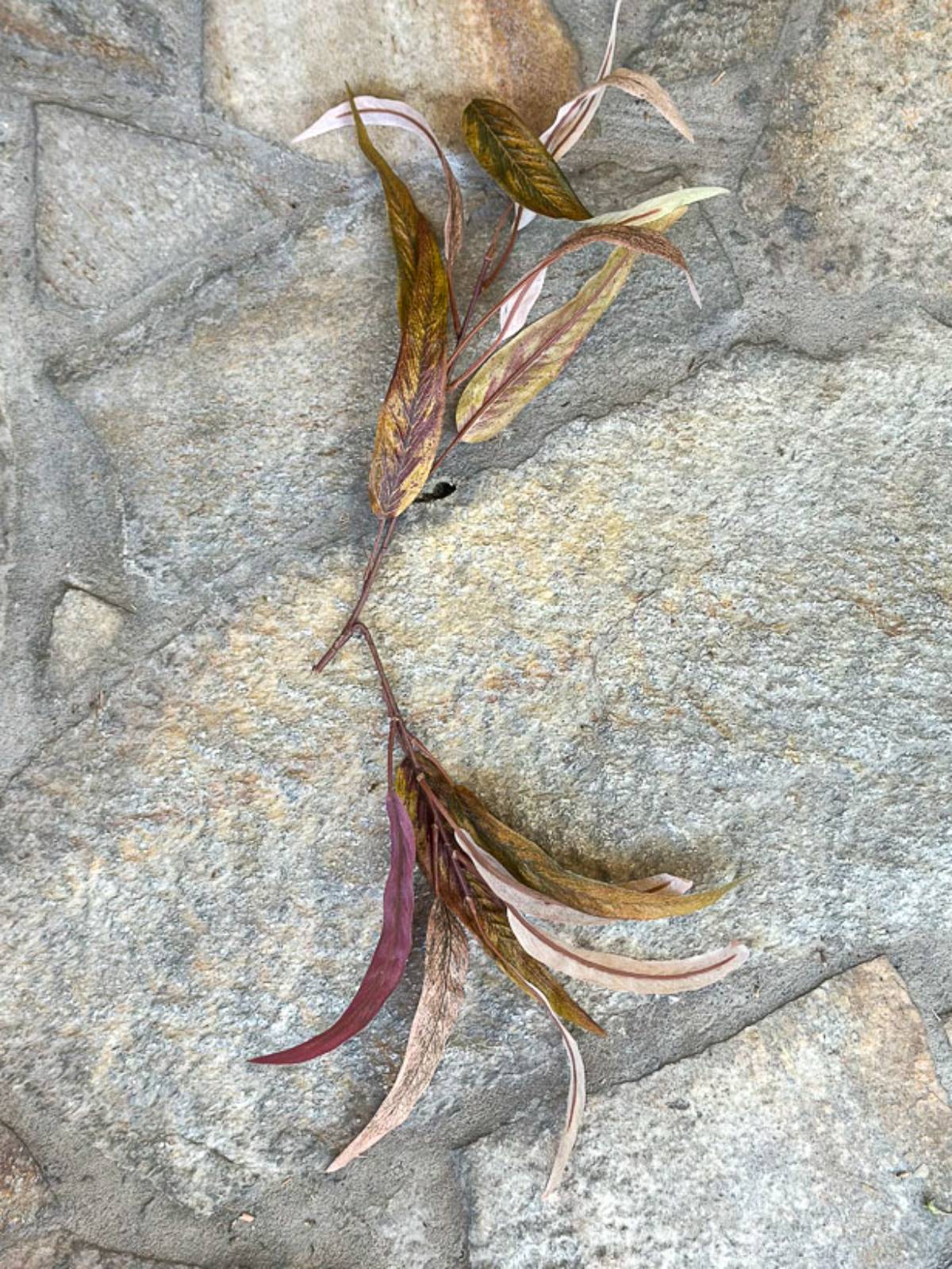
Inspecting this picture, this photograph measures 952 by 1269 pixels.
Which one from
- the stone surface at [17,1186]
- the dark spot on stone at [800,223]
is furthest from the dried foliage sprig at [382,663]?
the stone surface at [17,1186]

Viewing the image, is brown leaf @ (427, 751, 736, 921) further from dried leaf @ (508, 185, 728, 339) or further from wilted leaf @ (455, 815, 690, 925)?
dried leaf @ (508, 185, 728, 339)

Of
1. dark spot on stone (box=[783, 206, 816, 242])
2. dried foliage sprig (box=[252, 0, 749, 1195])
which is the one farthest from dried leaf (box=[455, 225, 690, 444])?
dark spot on stone (box=[783, 206, 816, 242])

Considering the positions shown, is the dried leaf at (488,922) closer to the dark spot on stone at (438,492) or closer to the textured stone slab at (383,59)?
the dark spot on stone at (438,492)

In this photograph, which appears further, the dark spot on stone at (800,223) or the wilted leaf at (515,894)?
the dark spot on stone at (800,223)

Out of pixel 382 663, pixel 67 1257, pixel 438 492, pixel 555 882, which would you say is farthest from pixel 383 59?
pixel 67 1257

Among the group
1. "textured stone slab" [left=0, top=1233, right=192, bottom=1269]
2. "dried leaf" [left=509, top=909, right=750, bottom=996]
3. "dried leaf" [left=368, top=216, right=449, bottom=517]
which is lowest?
"textured stone slab" [left=0, top=1233, right=192, bottom=1269]

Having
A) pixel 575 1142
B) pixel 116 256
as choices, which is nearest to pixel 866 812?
pixel 575 1142

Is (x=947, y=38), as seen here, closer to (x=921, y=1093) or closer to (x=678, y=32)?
(x=678, y=32)

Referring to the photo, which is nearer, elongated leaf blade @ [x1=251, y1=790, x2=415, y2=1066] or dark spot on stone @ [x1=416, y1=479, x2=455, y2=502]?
elongated leaf blade @ [x1=251, y1=790, x2=415, y2=1066]

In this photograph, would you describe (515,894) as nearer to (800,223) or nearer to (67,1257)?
(67,1257)
